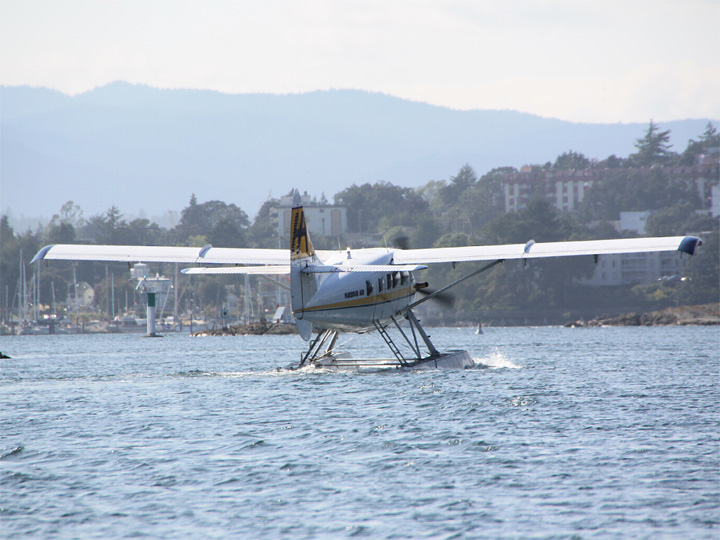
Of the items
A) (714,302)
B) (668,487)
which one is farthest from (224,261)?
(714,302)

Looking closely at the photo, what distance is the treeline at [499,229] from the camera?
117500mm

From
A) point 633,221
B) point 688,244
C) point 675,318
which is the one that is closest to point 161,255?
point 688,244

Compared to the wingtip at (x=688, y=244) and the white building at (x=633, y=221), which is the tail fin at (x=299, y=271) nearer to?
the wingtip at (x=688, y=244)

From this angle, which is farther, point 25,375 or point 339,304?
point 25,375

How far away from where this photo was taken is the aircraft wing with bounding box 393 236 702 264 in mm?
22156

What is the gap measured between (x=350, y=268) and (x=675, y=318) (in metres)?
85.1

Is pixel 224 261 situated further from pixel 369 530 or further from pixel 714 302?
pixel 714 302

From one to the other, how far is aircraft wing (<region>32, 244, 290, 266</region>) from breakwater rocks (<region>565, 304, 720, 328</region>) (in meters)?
80.8

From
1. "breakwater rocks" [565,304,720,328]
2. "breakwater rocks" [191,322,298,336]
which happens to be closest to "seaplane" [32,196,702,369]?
"breakwater rocks" [191,322,298,336]

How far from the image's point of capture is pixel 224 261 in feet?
81.3

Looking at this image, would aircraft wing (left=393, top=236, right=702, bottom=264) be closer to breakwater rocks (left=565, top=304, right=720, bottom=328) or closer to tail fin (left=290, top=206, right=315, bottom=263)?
tail fin (left=290, top=206, right=315, bottom=263)

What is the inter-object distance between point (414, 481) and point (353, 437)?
330 centimetres

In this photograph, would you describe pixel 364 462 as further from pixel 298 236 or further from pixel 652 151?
pixel 652 151

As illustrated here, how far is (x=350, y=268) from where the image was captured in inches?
822
